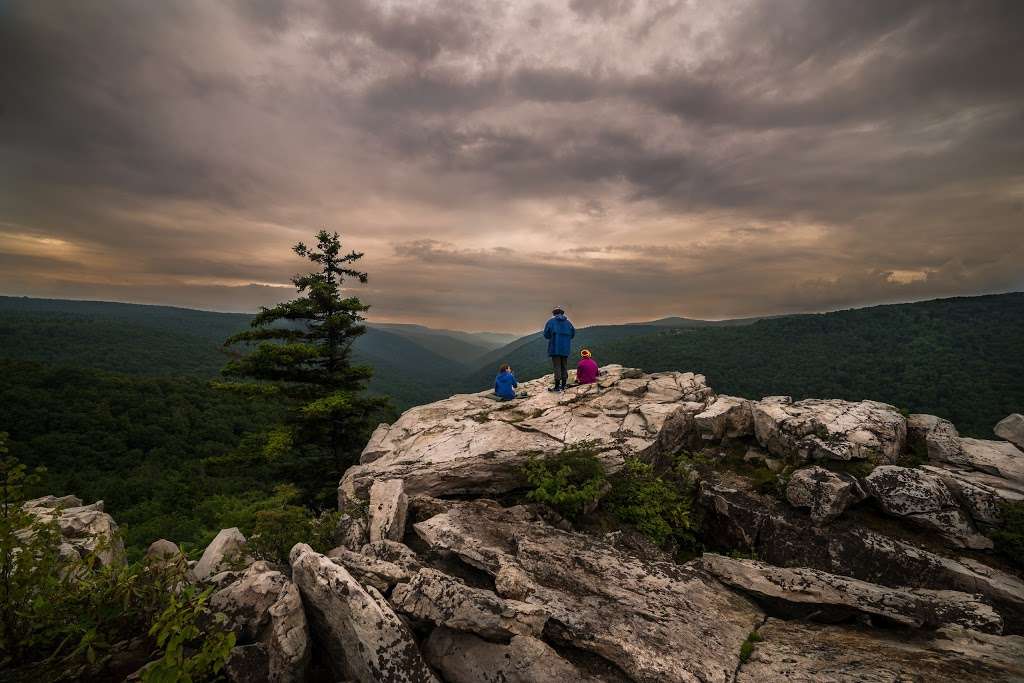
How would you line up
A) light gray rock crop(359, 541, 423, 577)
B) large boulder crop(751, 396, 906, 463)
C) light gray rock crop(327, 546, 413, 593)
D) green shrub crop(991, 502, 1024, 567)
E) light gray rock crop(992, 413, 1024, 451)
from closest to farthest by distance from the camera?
light gray rock crop(327, 546, 413, 593) < light gray rock crop(359, 541, 423, 577) < green shrub crop(991, 502, 1024, 567) < large boulder crop(751, 396, 906, 463) < light gray rock crop(992, 413, 1024, 451)

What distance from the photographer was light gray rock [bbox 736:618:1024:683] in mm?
5766

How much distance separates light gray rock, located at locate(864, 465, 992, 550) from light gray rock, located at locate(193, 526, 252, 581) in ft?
54.4

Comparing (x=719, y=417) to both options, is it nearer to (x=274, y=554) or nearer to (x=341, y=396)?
(x=274, y=554)

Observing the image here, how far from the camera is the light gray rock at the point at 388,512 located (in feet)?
30.1

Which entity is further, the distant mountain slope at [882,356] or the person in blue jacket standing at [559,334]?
the distant mountain slope at [882,356]

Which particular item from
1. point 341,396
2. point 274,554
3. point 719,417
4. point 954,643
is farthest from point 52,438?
point 954,643

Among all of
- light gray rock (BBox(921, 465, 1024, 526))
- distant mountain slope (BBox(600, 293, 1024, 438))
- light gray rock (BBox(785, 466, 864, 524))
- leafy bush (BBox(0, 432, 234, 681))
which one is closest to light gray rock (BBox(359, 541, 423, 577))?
leafy bush (BBox(0, 432, 234, 681))

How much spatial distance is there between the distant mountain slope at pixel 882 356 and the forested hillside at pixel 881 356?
0.23 m

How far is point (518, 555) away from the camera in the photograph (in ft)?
27.1

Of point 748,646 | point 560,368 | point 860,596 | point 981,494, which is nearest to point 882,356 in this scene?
point 981,494

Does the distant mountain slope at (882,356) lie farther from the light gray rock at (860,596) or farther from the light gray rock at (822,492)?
the light gray rock at (860,596)

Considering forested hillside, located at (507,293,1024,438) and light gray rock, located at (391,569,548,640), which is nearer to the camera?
light gray rock, located at (391,569,548,640)

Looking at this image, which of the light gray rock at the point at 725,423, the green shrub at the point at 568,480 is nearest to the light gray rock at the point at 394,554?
the green shrub at the point at 568,480

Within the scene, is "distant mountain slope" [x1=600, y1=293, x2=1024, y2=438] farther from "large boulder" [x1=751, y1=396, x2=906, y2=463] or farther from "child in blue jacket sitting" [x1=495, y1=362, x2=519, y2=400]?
"child in blue jacket sitting" [x1=495, y1=362, x2=519, y2=400]
